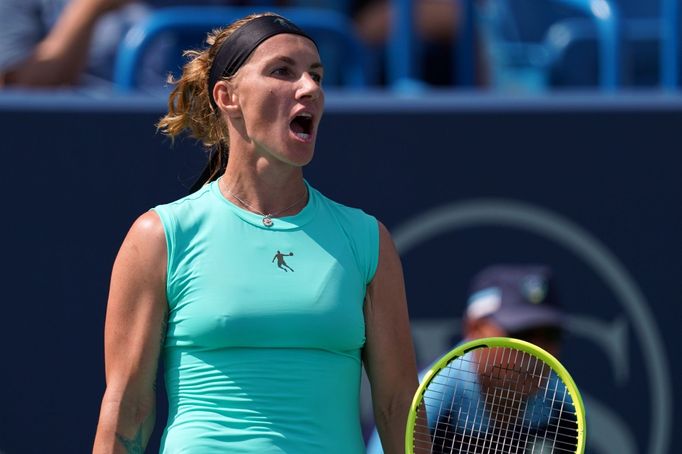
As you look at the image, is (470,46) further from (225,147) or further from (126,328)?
(126,328)

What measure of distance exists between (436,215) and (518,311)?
76cm

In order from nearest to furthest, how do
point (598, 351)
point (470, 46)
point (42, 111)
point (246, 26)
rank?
point (246, 26)
point (42, 111)
point (598, 351)
point (470, 46)

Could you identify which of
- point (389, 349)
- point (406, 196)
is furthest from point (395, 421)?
point (406, 196)

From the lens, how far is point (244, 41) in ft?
8.02

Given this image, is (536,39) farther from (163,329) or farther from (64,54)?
(163,329)

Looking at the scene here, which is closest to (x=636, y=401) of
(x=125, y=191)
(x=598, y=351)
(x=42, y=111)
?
Answer: (x=598, y=351)

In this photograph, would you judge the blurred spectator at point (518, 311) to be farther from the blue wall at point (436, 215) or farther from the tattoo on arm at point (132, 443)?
the tattoo on arm at point (132, 443)

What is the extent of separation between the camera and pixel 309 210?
2.45 m

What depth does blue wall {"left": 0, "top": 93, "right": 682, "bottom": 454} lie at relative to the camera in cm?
424

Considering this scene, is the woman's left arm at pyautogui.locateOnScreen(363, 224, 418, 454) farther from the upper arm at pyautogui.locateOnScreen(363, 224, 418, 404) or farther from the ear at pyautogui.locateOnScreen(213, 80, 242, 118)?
the ear at pyautogui.locateOnScreen(213, 80, 242, 118)

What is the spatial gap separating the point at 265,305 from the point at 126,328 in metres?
0.26

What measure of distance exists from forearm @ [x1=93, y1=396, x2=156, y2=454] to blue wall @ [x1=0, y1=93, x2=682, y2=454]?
196 centimetres

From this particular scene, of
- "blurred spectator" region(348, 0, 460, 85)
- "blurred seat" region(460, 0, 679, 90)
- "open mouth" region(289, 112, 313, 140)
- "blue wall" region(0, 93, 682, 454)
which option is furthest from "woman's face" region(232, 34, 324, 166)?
"blurred spectator" region(348, 0, 460, 85)

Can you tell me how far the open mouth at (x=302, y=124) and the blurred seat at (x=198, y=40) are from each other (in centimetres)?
215
